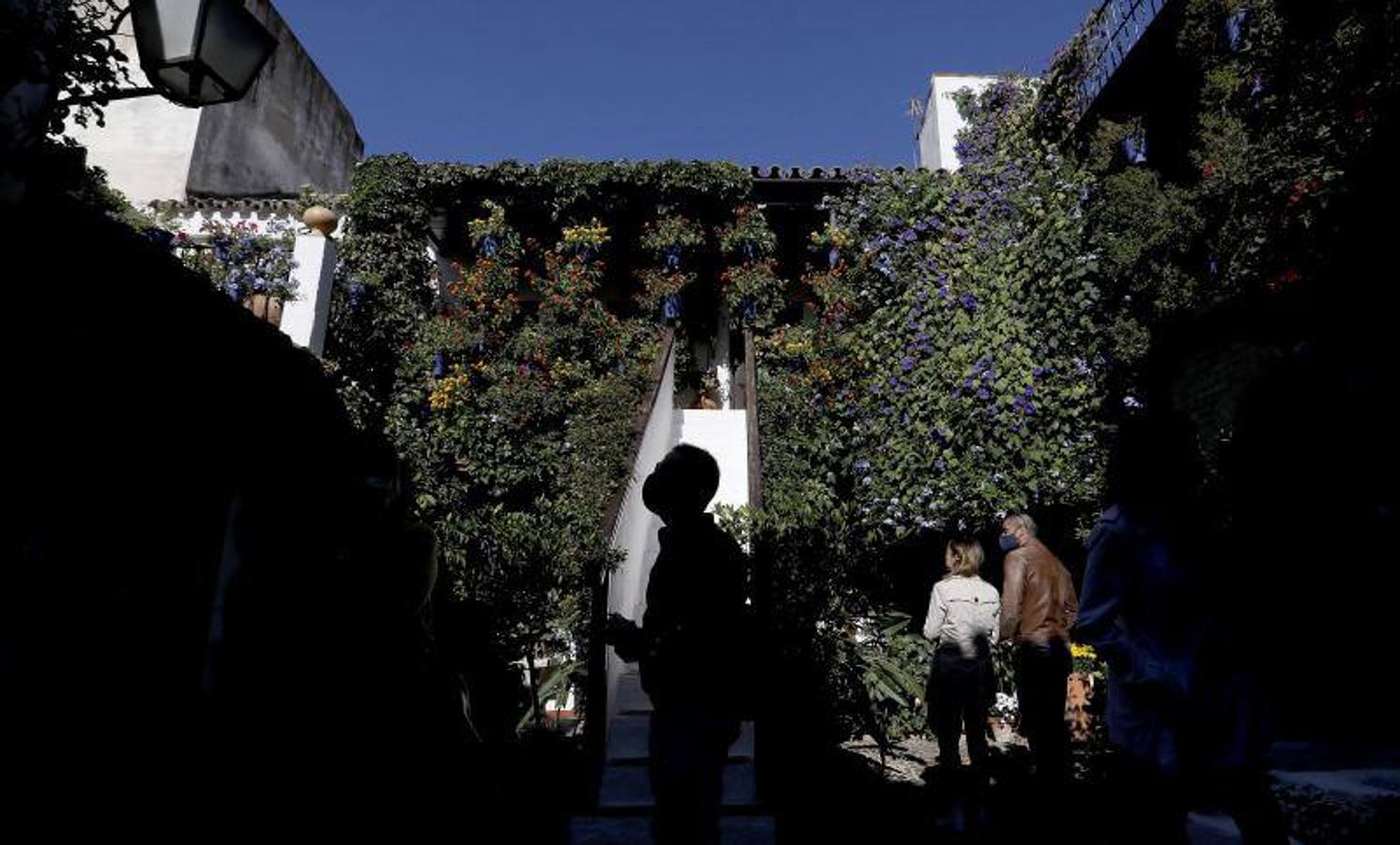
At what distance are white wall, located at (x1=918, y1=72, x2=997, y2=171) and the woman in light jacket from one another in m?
7.73

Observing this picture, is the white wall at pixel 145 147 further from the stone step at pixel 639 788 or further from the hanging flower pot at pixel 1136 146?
the hanging flower pot at pixel 1136 146

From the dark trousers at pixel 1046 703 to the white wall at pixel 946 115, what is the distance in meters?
8.14

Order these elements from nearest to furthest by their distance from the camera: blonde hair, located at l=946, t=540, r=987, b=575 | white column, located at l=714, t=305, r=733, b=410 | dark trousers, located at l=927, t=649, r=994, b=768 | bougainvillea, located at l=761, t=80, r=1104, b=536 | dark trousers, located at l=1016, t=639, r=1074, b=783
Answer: dark trousers, located at l=1016, t=639, r=1074, b=783
dark trousers, located at l=927, t=649, r=994, b=768
blonde hair, located at l=946, t=540, r=987, b=575
bougainvillea, located at l=761, t=80, r=1104, b=536
white column, located at l=714, t=305, r=733, b=410

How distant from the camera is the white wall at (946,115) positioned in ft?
35.9

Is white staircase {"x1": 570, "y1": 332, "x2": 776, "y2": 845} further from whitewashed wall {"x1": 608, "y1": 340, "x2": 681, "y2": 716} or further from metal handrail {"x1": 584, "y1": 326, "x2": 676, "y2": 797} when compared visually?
metal handrail {"x1": 584, "y1": 326, "x2": 676, "y2": 797}

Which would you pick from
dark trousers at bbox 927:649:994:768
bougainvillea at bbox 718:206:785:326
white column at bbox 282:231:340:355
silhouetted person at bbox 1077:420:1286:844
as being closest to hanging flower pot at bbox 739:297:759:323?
bougainvillea at bbox 718:206:785:326

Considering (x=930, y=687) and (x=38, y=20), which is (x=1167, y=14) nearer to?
(x=930, y=687)

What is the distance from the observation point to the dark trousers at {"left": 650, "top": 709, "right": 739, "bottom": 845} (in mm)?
2309

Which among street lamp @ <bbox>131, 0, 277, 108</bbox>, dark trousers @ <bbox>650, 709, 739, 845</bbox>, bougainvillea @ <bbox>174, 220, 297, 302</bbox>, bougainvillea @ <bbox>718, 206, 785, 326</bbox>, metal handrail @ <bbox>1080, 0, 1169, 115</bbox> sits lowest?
dark trousers @ <bbox>650, 709, 739, 845</bbox>

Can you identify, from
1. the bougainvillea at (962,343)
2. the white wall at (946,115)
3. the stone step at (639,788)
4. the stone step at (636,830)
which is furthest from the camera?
the white wall at (946,115)

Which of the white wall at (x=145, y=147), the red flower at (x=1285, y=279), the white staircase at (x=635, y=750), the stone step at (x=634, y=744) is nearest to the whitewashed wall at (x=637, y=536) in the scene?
the white staircase at (x=635, y=750)

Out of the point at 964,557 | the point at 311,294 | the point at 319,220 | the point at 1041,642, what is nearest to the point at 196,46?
the point at 964,557

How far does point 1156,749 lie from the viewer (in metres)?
2.22

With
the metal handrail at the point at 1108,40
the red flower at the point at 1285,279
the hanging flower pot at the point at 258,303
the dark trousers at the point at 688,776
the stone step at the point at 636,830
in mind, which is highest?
the metal handrail at the point at 1108,40
